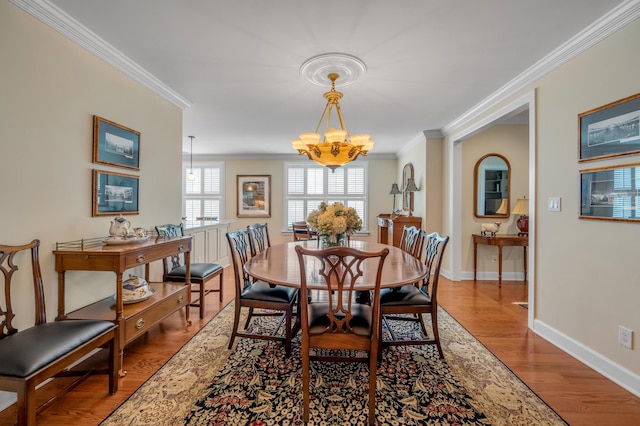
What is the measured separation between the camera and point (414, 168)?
5652 mm

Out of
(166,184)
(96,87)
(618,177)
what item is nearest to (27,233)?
(96,87)

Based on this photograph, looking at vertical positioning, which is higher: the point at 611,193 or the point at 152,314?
the point at 611,193

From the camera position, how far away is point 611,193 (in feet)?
6.68

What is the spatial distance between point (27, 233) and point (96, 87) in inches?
49.2

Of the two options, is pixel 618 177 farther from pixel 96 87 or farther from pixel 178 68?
pixel 96 87

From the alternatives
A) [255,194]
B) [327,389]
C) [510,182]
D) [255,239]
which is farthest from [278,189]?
[327,389]

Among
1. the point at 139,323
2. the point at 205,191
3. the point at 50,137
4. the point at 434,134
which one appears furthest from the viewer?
the point at 205,191

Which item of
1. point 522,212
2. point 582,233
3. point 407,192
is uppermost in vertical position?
point 407,192

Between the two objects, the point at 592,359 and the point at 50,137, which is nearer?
the point at 50,137

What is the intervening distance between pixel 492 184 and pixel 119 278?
16.1ft

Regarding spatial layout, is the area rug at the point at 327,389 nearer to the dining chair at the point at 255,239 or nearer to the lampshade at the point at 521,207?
the dining chair at the point at 255,239

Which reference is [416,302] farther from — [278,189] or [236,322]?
[278,189]

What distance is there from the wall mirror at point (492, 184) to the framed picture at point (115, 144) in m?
4.58

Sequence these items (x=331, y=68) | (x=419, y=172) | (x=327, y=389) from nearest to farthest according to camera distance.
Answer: (x=327, y=389) < (x=331, y=68) < (x=419, y=172)
